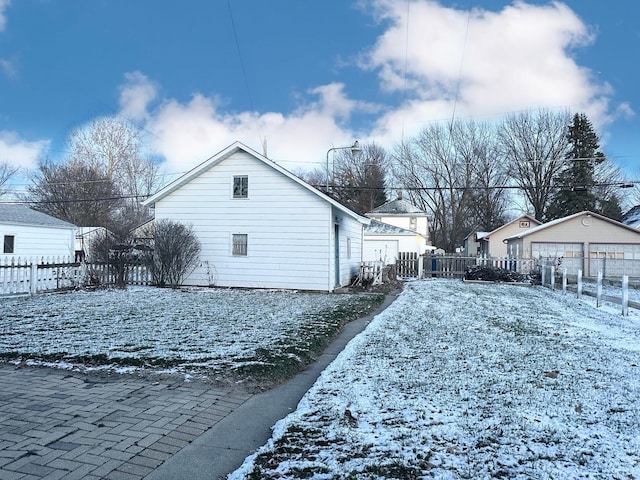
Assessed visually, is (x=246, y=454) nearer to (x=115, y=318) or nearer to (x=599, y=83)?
(x=115, y=318)

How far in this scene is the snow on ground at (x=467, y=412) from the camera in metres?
3.25

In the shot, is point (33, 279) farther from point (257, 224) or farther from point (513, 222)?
point (513, 222)

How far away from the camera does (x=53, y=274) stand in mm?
15125

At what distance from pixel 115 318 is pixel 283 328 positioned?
348cm

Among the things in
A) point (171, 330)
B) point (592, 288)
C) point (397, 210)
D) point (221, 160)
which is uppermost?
point (397, 210)

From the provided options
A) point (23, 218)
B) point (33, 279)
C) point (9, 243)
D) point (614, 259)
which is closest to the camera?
point (33, 279)

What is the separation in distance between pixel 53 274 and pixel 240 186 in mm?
6713

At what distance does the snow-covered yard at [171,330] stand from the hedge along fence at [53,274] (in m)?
1.08

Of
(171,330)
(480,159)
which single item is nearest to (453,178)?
(480,159)

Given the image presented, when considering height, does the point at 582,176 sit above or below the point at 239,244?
above

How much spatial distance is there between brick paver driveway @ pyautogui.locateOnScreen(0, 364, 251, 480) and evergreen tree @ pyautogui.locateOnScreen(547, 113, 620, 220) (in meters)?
45.4

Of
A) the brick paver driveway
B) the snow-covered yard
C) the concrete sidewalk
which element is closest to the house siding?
the snow-covered yard

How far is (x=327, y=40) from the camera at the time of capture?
51.4 ft

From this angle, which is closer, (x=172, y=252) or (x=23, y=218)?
(x=172, y=252)
